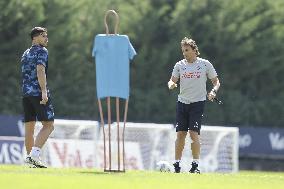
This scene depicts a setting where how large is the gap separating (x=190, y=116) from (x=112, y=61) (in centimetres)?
196

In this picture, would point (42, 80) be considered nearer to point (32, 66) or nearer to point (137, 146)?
point (32, 66)

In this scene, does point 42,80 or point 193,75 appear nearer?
point 42,80

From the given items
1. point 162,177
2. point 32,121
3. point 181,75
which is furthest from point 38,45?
point 162,177

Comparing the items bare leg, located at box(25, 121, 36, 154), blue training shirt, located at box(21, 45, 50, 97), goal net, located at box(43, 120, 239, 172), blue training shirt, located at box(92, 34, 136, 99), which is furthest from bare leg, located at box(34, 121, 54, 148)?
goal net, located at box(43, 120, 239, 172)

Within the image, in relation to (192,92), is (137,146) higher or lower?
lower

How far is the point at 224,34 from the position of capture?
53656 mm

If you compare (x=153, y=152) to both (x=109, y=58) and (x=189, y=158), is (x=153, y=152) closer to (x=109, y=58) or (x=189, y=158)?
(x=189, y=158)

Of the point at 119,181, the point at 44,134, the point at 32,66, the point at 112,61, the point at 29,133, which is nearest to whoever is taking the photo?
the point at 119,181

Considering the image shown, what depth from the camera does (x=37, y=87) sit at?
638 inches

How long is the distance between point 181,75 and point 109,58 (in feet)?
6.00

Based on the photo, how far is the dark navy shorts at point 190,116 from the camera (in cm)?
1680

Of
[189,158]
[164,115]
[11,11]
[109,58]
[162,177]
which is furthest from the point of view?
[164,115]

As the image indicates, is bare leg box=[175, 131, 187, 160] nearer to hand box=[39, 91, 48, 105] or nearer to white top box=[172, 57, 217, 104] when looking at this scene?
white top box=[172, 57, 217, 104]

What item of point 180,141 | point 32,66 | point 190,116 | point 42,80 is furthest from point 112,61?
point 180,141
